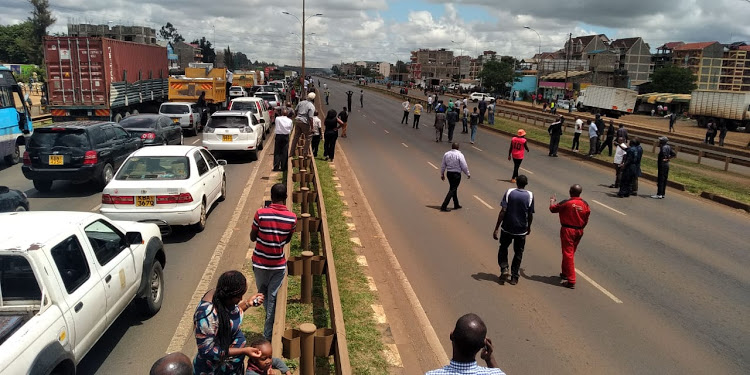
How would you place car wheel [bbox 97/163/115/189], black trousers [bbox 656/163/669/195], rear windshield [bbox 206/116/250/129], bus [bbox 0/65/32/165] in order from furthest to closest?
rear windshield [bbox 206/116/250/129] < bus [bbox 0/65/32/165] < black trousers [bbox 656/163/669/195] < car wheel [bbox 97/163/115/189]

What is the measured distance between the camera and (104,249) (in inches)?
214

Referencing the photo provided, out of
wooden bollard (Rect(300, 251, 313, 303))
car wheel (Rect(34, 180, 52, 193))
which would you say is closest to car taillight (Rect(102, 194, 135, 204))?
wooden bollard (Rect(300, 251, 313, 303))

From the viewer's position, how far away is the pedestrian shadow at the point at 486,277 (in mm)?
8291

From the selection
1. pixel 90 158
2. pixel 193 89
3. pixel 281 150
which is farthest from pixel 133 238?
pixel 193 89

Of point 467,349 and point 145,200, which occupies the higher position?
point 467,349

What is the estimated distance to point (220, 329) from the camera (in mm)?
3744

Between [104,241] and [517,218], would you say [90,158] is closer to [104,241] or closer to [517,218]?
[104,241]

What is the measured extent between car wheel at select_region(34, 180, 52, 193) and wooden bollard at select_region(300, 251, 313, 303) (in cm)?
955

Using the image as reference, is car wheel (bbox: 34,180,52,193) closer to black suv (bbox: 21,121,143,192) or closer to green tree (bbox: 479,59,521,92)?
black suv (bbox: 21,121,143,192)

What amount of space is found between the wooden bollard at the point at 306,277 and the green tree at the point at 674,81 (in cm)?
8697

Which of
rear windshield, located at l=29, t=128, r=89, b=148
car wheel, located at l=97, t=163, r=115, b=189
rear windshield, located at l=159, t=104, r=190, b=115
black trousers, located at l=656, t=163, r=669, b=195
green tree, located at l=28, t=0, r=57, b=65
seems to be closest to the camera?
rear windshield, located at l=29, t=128, r=89, b=148

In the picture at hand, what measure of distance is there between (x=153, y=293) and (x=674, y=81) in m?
88.9

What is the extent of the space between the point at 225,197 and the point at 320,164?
579 centimetres

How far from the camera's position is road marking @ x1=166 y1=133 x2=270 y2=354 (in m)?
5.94
